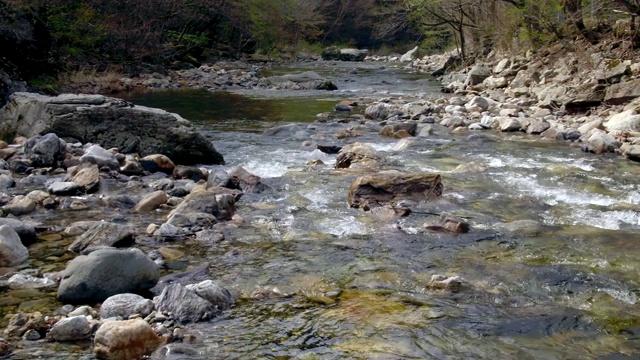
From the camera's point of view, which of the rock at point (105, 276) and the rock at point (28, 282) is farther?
the rock at point (28, 282)

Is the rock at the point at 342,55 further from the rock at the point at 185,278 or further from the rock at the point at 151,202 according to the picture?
the rock at the point at 185,278

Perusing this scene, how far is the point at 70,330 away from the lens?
4055 mm

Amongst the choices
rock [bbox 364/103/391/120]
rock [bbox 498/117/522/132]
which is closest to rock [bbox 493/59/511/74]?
rock [bbox 364/103/391/120]

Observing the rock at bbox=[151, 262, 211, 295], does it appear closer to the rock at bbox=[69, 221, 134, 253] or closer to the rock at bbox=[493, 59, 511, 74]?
Result: the rock at bbox=[69, 221, 134, 253]

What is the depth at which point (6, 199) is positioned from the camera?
7.50 metres

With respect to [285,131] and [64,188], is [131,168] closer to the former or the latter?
[64,188]

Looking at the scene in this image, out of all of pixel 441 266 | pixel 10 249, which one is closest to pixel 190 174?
pixel 10 249

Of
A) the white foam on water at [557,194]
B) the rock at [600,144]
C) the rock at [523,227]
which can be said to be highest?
the rock at [523,227]

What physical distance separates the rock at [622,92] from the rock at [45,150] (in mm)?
10119

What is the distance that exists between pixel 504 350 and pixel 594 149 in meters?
7.29

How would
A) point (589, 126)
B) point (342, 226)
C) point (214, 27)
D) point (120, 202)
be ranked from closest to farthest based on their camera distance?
point (342, 226) → point (120, 202) → point (589, 126) → point (214, 27)

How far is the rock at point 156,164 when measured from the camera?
9.41m

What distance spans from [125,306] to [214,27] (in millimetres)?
32486

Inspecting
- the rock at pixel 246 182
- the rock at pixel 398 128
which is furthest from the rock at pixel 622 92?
the rock at pixel 246 182
